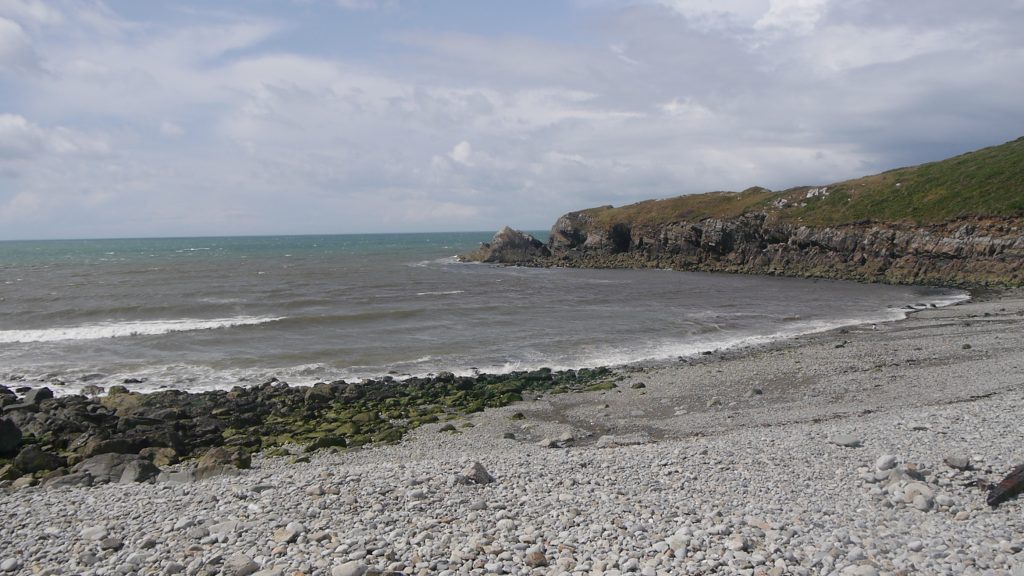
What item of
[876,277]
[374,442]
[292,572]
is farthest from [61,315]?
[876,277]

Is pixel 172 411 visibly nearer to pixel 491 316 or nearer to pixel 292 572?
pixel 292 572

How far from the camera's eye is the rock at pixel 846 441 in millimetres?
11234

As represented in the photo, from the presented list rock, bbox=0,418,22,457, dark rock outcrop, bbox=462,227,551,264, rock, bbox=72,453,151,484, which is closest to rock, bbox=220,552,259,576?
rock, bbox=72,453,151,484

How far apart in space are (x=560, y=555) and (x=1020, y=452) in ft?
26.1

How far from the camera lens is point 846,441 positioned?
11.4 metres

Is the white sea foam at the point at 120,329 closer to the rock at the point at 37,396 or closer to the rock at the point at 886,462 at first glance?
the rock at the point at 37,396

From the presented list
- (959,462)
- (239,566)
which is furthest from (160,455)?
(959,462)

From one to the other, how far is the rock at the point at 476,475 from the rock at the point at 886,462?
6060 mm

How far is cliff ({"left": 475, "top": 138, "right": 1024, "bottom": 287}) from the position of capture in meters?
51.8

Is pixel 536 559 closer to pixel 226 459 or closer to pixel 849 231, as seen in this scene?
pixel 226 459

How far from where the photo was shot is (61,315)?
38.3m

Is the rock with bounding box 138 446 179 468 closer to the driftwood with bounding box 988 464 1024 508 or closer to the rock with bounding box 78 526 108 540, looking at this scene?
the rock with bounding box 78 526 108 540

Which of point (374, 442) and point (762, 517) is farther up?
point (762, 517)

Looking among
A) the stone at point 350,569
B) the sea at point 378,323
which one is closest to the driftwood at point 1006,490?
the stone at point 350,569
